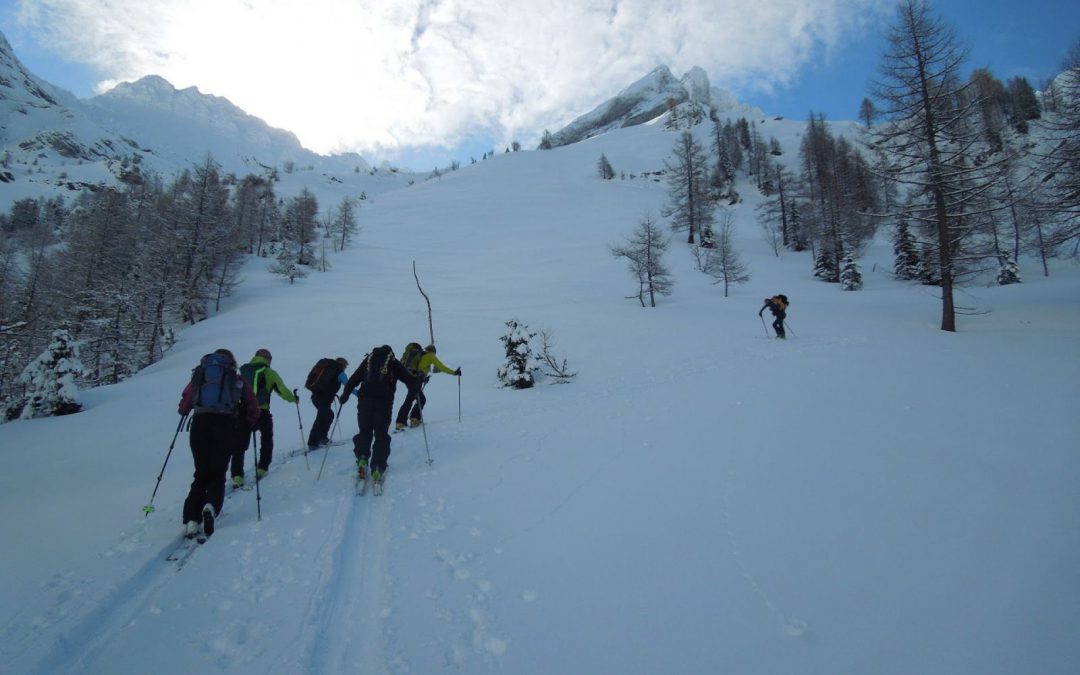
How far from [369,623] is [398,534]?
1.38 metres

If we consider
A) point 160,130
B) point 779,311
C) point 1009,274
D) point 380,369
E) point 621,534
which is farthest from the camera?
point 160,130

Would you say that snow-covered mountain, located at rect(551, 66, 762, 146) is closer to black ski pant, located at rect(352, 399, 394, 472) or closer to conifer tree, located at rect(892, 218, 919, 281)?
conifer tree, located at rect(892, 218, 919, 281)

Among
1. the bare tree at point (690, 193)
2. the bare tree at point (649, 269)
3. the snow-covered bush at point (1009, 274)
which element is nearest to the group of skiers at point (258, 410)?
the bare tree at point (649, 269)

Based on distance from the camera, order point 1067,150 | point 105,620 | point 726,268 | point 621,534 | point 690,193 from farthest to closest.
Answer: point 690,193
point 726,268
point 1067,150
point 621,534
point 105,620

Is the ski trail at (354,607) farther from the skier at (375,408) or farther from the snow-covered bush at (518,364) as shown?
the snow-covered bush at (518,364)

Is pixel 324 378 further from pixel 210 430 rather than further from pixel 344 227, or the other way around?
pixel 344 227

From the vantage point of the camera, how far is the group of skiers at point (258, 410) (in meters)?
4.70

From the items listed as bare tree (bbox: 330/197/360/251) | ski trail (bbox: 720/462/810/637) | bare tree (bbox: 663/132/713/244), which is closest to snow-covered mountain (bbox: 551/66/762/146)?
bare tree (bbox: 663/132/713/244)

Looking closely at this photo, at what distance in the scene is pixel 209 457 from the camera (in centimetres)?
472

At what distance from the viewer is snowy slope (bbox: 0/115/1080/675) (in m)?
2.59

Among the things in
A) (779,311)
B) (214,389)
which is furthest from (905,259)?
(214,389)

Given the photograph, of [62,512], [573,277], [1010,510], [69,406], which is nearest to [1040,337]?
[1010,510]

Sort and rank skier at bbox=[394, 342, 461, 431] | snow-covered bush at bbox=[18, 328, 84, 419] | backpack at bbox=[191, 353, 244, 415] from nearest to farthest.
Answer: backpack at bbox=[191, 353, 244, 415] → skier at bbox=[394, 342, 461, 431] → snow-covered bush at bbox=[18, 328, 84, 419]

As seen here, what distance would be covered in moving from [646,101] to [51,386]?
15552 centimetres
